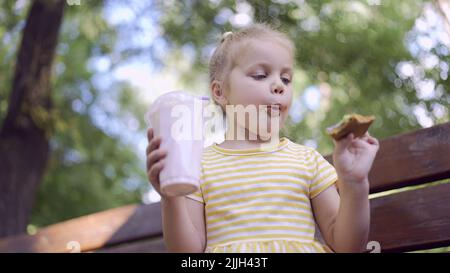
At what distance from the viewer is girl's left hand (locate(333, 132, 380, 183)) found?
1.47m

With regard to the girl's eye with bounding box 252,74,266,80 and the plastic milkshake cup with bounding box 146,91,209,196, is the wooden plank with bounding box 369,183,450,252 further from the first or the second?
the plastic milkshake cup with bounding box 146,91,209,196

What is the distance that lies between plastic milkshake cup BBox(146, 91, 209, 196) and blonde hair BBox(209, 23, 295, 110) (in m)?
0.45

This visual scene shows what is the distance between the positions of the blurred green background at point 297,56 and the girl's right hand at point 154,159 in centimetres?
138

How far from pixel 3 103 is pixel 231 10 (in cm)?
381

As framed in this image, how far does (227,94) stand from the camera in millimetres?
1903

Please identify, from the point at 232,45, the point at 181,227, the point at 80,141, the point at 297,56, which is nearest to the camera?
the point at 181,227

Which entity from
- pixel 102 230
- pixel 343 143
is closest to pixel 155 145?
pixel 343 143

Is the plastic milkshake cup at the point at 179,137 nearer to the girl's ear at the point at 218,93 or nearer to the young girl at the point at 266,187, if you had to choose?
the young girl at the point at 266,187

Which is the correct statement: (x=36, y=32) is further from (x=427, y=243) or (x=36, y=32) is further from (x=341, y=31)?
(x=427, y=243)

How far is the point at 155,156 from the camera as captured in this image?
141 cm

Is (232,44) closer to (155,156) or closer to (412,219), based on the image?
(155,156)

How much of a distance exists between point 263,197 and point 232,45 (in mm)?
496

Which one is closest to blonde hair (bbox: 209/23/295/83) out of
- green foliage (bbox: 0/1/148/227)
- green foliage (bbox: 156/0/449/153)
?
green foliage (bbox: 156/0/449/153)
